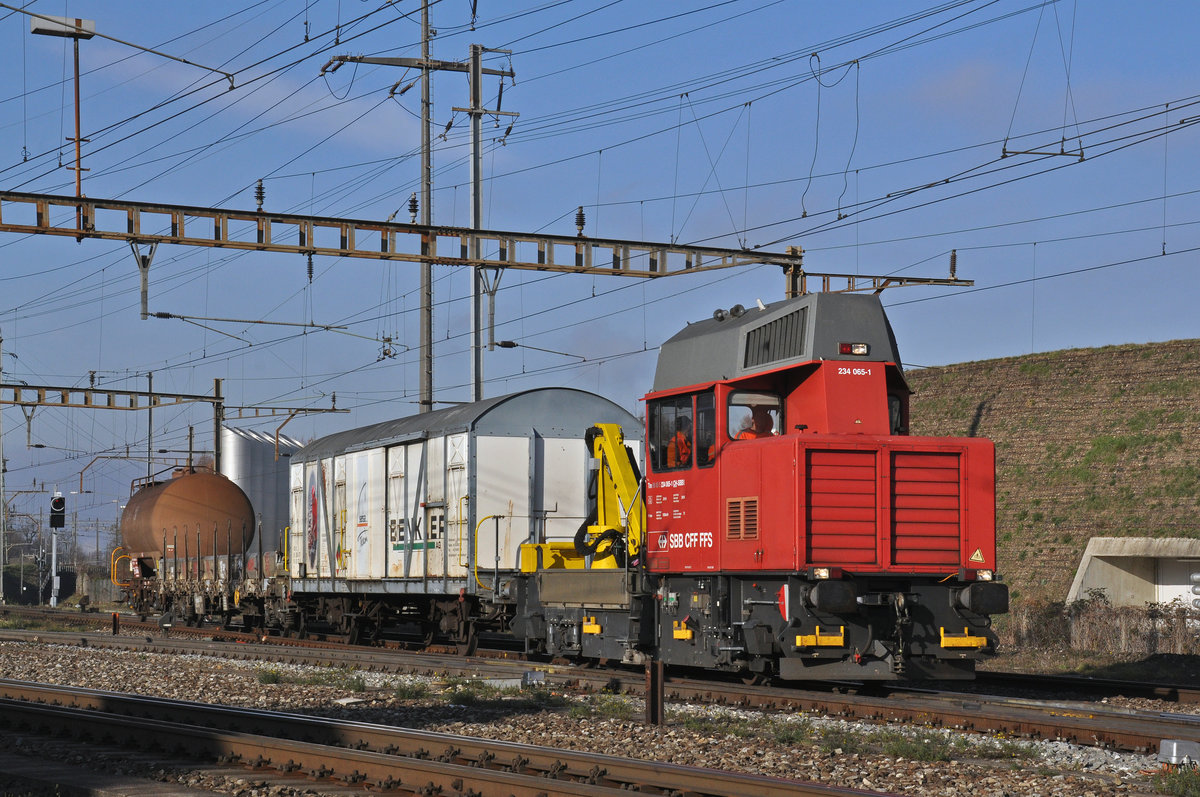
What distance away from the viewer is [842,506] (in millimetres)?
14320

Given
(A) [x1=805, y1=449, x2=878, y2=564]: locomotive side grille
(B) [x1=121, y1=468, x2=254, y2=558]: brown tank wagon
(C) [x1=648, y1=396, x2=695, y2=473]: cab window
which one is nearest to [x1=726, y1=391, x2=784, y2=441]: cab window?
(C) [x1=648, y1=396, x2=695, y2=473]: cab window

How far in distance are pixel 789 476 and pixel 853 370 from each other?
1.66 metres

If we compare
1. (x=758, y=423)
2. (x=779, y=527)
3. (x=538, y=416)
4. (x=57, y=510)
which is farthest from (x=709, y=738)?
(x=57, y=510)

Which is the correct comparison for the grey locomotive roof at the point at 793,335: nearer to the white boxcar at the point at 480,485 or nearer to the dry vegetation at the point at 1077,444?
the white boxcar at the point at 480,485

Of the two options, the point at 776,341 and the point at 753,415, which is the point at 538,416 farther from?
the point at 776,341

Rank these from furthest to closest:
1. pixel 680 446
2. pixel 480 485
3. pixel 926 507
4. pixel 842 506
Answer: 1. pixel 480 485
2. pixel 680 446
3. pixel 926 507
4. pixel 842 506

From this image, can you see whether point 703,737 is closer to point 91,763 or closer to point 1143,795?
point 1143,795

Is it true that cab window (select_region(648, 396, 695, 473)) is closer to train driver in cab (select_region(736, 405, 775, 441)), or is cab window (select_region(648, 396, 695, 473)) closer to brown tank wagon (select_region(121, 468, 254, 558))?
train driver in cab (select_region(736, 405, 775, 441))

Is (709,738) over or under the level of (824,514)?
under

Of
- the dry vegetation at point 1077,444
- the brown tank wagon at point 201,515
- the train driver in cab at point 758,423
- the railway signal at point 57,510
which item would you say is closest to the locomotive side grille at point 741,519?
the train driver in cab at point 758,423

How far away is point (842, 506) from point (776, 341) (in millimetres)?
2146

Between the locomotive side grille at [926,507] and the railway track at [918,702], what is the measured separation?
164 cm

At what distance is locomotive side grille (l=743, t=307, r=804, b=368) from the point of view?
1499cm

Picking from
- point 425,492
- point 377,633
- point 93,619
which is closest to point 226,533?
point 93,619
